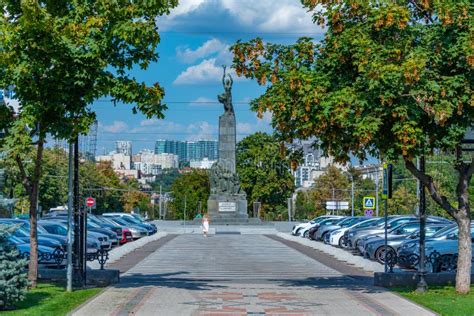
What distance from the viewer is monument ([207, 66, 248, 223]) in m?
75.9

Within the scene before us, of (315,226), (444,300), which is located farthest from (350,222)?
(444,300)

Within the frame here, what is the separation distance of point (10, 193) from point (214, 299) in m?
63.8

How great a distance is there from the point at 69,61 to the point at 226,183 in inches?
2294

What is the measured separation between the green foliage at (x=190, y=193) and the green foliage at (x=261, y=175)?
75.8 ft

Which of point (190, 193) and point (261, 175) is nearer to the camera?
point (261, 175)

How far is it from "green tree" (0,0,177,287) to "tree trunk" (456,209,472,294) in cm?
703

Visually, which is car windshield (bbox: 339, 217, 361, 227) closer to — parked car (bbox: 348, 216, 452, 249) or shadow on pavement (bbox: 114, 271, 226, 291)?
parked car (bbox: 348, 216, 452, 249)

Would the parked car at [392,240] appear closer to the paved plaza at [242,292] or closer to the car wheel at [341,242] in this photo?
the paved plaza at [242,292]

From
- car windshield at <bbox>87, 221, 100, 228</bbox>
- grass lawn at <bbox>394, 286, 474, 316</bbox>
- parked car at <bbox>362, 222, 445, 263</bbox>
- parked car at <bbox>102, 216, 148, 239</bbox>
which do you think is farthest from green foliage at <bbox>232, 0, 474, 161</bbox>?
parked car at <bbox>102, 216, 148, 239</bbox>

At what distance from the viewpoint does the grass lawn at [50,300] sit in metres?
15.5

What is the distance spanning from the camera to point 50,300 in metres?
17.2

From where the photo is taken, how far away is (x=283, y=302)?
17656 millimetres

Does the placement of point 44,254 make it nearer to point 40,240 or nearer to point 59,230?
point 40,240

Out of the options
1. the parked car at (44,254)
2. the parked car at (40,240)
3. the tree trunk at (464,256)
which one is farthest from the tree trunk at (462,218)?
the parked car at (40,240)
